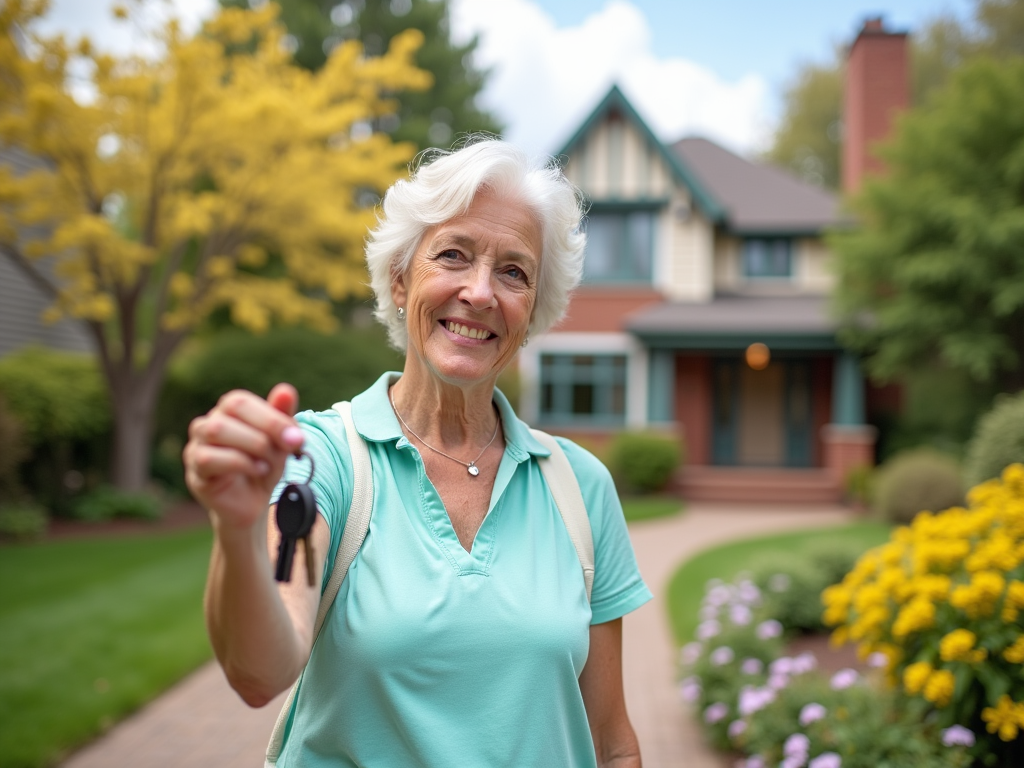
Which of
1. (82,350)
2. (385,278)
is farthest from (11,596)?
(82,350)

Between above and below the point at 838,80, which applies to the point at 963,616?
below

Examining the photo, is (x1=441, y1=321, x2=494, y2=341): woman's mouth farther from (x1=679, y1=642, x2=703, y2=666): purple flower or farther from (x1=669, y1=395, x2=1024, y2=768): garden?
(x1=679, y1=642, x2=703, y2=666): purple flower

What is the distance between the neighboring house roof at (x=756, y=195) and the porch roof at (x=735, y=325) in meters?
1.85

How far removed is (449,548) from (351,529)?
0.62 ft

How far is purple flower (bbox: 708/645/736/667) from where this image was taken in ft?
15.4

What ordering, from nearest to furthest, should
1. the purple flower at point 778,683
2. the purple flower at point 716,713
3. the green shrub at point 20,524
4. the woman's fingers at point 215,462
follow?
the woman's fingers at point 215,462 → the purple flower at point 778,683 → the purple flower at point 716,713 → the green shrub at point 20,524

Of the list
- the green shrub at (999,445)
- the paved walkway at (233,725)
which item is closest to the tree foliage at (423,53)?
the green shrub at (999,445)

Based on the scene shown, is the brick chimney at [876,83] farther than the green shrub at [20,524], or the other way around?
the brick chimney at [876,83]

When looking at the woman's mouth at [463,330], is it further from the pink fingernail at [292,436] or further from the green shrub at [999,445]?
the green shrub at [999,445]

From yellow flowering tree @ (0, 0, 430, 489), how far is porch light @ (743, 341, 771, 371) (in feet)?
27.8

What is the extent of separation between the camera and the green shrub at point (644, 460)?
1542 centimetres

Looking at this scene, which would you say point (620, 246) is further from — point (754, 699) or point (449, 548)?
point (449, 548)

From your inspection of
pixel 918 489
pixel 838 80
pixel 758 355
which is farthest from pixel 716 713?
pixel 838 80

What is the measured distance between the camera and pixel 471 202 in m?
1.74
